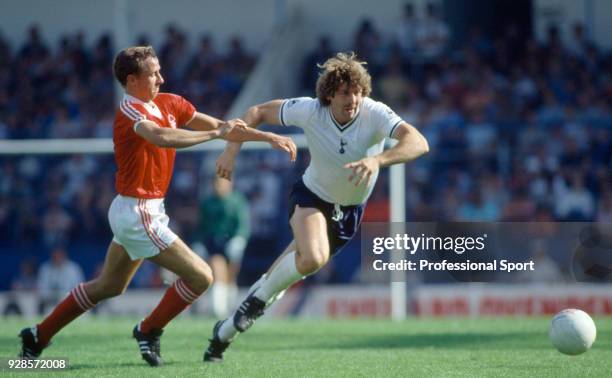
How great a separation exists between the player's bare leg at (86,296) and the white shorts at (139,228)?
180 millimetres

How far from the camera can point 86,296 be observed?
8.31 metres

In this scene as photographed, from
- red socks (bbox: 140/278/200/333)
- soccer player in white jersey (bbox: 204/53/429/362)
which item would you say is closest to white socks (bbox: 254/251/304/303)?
soccer player in white jersey (bbox: 204/53/429/362)

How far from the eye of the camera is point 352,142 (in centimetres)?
831

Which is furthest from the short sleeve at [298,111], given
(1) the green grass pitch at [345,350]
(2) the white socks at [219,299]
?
(2) the white socks at [219,299]

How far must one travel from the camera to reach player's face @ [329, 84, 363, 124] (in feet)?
26.4

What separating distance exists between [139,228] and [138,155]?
1.68 feet

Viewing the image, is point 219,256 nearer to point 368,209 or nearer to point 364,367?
point 368,209

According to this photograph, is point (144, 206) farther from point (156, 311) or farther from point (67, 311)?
point (67, 311)

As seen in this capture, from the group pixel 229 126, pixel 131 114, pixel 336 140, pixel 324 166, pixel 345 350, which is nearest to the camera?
pixel 229 126

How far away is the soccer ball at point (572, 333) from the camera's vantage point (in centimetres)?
809

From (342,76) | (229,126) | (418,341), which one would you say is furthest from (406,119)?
(229,126)

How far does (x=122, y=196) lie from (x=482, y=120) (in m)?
11.1

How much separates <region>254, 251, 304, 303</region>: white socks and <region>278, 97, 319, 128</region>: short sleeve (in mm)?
984

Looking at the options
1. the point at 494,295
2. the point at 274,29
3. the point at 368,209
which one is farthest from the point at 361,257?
the point at 274,29
